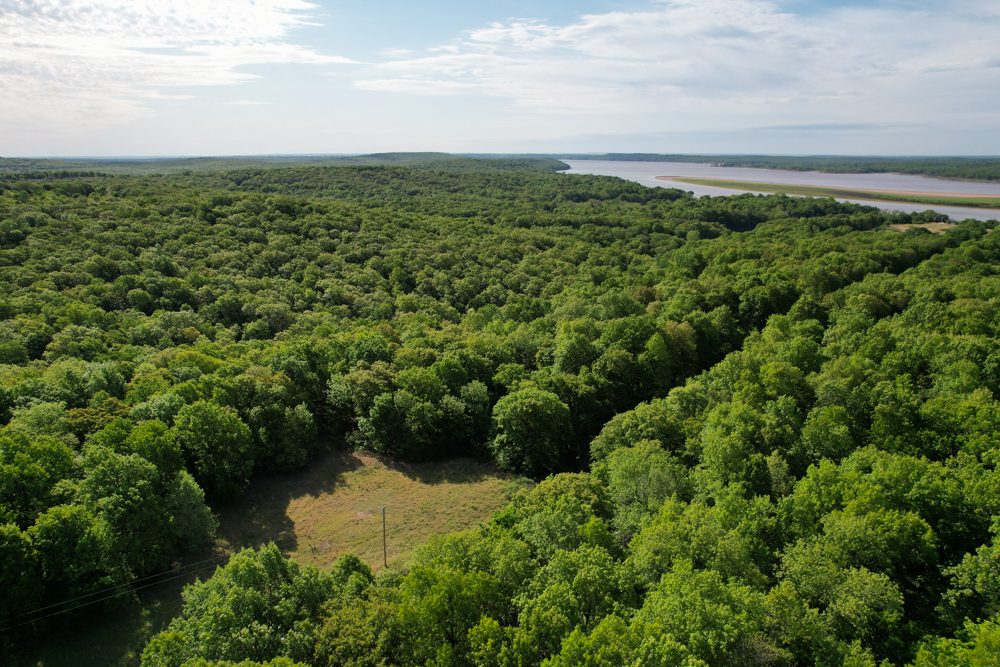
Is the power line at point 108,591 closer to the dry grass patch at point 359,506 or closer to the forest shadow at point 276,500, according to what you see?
the forest shadow at point 276,500

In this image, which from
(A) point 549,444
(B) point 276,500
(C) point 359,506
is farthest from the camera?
(A) point 549,444

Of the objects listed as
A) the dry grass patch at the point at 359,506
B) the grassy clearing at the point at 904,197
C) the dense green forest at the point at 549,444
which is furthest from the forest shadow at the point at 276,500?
the grassy clearing at the point at 904,197

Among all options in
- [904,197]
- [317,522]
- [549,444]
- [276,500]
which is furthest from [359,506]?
[904,197]

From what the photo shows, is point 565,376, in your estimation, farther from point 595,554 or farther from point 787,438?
point 595,554

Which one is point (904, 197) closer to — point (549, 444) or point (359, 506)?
point (549, 444)

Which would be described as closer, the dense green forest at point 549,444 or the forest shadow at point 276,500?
the dense green forest at point 549,444
